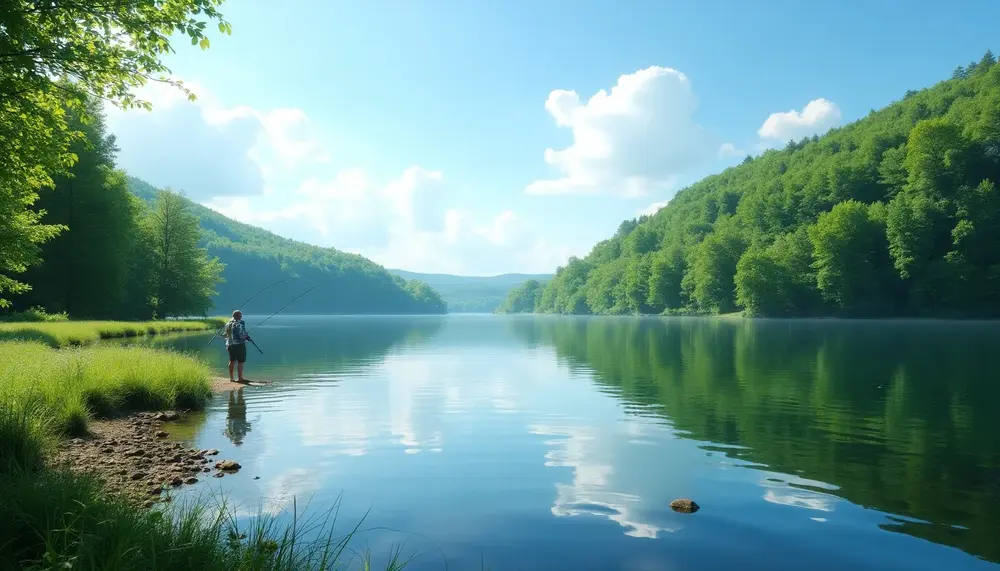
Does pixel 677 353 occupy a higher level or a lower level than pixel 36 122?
lower

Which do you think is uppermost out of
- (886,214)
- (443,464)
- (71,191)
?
(886,214)

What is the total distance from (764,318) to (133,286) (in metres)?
107

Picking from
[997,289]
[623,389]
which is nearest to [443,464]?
[623,389]

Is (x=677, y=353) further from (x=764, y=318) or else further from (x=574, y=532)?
(x=764, y=318)

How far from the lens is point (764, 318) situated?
403ft

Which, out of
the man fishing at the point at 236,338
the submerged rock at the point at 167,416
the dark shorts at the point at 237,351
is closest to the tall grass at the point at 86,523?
the submerged rock at the point at 167,416

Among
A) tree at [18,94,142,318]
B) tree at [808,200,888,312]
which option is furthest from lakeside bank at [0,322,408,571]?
tree at [808,200,888,312]

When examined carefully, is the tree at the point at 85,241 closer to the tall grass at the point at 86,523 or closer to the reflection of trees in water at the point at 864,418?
the tall grass at the point at 86,523

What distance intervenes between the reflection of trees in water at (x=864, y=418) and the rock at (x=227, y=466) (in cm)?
1115

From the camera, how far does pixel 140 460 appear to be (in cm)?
1259

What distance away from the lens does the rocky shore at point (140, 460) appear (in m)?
10.7

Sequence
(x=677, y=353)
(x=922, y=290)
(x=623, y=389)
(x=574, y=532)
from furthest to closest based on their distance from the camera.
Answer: (x=922, y=290), (x=677, y=353), (x=623, y=389), (x=574, y=532)

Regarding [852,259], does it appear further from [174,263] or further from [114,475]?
[114,475]

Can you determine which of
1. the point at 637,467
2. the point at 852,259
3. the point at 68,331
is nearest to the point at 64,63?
the point at 637,467
